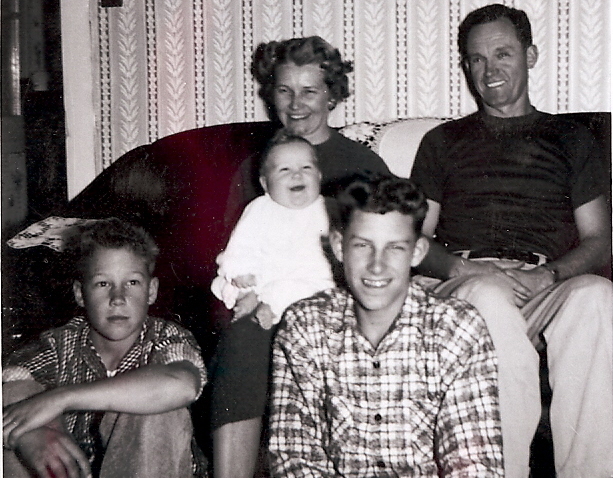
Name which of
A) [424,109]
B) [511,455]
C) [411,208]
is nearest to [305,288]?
[411,208]

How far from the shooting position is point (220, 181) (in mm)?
1591

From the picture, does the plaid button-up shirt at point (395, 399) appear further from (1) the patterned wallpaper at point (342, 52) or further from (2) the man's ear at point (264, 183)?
(1) the patterned wallpaper at point (342, 52)

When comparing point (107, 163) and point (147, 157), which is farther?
point (107, 163)

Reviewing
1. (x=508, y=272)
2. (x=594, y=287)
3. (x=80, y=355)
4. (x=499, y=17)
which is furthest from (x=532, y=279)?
(x=80, y=355)

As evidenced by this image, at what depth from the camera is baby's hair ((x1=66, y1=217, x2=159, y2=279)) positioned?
133 centimetres

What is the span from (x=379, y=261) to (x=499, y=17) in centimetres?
78

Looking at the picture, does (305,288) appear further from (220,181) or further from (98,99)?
(98,99)

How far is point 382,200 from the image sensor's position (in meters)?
1.17

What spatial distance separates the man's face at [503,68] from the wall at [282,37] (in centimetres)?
14

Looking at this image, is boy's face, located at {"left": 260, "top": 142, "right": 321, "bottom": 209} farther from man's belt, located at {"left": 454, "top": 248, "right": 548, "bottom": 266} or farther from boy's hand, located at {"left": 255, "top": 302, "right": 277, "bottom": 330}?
man's belt, located at {"left": 454, "top": 248, "right": 548, "bottom": 266}

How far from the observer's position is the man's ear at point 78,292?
1.30 meters

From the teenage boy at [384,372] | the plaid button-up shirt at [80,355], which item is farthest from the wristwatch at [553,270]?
the plaid button-up shirt at [80,355]

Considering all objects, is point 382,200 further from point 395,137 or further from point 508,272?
point 395,137

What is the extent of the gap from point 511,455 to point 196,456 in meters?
0.56
